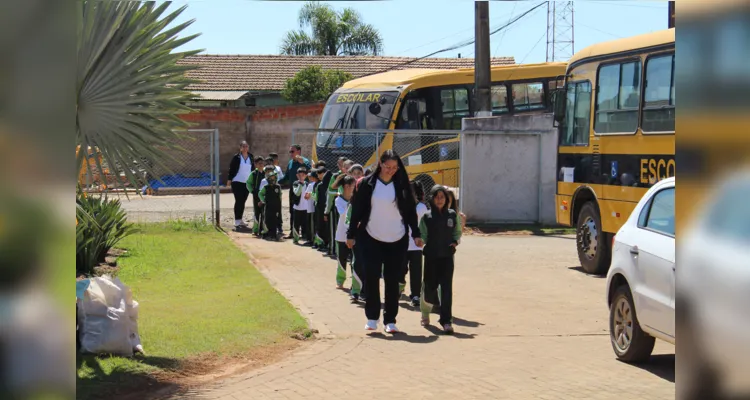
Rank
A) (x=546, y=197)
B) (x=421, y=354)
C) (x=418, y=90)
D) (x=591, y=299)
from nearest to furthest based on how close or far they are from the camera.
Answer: (x=421, y=354)
(x=591, y=299)
(x=546, y=197)
(x=418, y=90)

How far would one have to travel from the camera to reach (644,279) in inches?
300

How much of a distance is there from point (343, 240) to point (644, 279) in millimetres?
4728

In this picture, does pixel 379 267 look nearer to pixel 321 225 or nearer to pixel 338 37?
pixel 321 225

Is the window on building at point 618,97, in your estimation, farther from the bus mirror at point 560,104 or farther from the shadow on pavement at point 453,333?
the shadow on pavement at point 453,333

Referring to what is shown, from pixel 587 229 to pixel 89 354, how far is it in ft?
28.2

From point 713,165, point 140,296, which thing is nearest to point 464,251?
point 140,296

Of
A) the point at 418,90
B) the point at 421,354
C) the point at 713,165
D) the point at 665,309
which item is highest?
the point at 418,90

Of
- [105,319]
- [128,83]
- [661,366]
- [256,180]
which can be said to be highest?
[128,83]

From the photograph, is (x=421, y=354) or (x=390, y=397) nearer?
(x=390, y=397)

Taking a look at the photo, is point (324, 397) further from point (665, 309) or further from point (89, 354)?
point (665, 309)

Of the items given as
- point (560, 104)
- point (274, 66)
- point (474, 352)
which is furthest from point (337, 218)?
point (274, 66)

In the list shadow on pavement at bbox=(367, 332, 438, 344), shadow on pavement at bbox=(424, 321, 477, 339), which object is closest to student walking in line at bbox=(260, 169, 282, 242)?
shadow on pavement at bbox=(424, 321, 477, 339)

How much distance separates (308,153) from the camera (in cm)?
3088

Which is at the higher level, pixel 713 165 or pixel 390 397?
pixel 713 165
